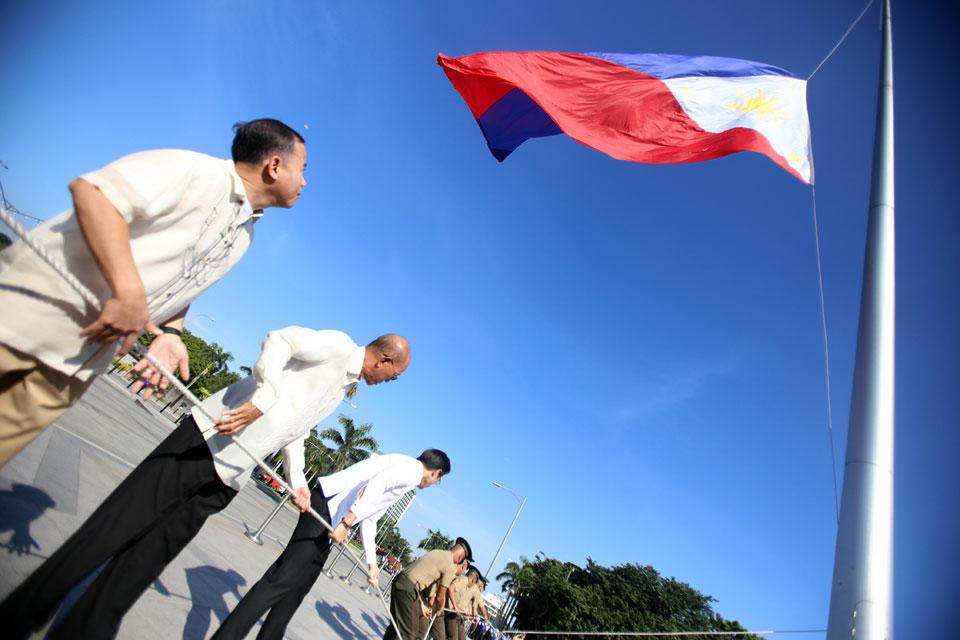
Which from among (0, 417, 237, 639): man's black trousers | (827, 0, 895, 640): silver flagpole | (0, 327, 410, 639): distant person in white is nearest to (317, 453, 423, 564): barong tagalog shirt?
(0, 327, 410, 639): distant person in white

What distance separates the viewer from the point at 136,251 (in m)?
1.70

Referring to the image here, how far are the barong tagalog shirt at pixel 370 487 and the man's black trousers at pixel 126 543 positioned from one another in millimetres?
1428

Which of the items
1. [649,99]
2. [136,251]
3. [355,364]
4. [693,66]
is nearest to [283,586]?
[355,364]

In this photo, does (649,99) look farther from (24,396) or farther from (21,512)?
(21,512)

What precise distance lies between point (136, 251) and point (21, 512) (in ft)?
9.00

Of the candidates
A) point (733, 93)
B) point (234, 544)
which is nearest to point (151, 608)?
point (234, 544)

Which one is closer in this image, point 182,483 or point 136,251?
point 136,251

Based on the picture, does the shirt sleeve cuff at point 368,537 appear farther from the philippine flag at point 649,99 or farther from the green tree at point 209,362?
the green tree at point 209,362

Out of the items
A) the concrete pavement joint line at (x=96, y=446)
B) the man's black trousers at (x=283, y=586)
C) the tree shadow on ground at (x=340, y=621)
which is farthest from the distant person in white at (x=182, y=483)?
the tree shadow on ground at (x=340, y=621)

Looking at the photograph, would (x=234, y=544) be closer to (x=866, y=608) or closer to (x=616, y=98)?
(x=866, y=608)

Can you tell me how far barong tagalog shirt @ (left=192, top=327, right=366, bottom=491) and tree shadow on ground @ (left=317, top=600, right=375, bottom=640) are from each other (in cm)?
473

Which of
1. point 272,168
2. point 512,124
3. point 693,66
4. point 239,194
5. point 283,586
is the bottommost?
point 283,586

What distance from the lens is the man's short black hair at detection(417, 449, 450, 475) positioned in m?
4.50

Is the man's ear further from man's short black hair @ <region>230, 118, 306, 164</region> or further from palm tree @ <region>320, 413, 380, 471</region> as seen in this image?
palm tree @ <region>320, 413, 380, 471</region>
